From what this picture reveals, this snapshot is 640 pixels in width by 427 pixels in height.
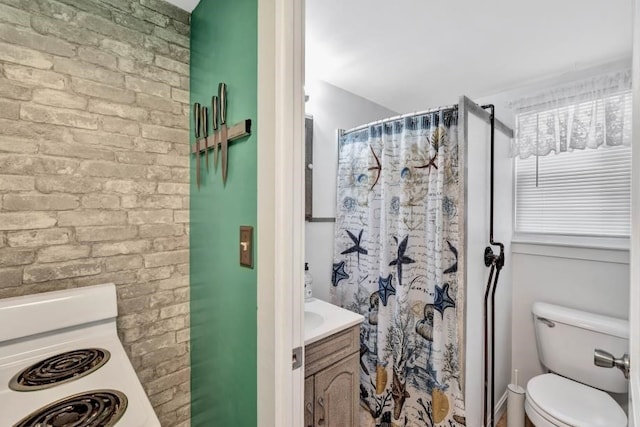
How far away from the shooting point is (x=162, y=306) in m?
1.39

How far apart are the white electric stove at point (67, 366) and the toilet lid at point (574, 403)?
1.92 meters

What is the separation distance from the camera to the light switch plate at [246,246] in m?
0.97

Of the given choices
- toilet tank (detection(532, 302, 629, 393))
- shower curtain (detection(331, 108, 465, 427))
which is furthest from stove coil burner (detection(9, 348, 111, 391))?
toilet tank (detection(532, 302, 629, 393))

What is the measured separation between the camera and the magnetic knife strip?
1028 millimetres

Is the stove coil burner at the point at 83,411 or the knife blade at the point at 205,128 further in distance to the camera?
the knife blade at the point at 205,128

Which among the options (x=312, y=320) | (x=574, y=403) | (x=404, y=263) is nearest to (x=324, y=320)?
(x=312, y=320)

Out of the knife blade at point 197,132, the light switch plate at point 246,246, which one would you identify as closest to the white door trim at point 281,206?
the light switch plate at point 246,246

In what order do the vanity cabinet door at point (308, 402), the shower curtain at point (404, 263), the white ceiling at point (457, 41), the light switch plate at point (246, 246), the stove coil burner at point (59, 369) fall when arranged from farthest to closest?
the shower curtain at point (404, 263)
the white ceiling at point (457, 41)
the vanity cabinet door at point (308, 402)
the light switch plate at point (246, 246)
the stove coil burner at point (59, 369)

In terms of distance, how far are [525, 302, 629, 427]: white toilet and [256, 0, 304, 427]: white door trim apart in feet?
5.02

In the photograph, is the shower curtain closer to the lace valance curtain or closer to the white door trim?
the lace valance curtain

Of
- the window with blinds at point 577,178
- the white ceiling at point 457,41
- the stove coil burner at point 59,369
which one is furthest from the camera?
the window with blinds at point 577,178

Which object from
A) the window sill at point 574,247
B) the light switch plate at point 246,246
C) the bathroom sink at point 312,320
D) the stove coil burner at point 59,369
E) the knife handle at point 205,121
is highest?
the knife handle at point 205,121

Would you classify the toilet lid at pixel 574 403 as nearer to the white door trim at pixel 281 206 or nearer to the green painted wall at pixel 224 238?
the white door trim at pixel 281 206

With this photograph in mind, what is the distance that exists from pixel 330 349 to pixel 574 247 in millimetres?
1812
